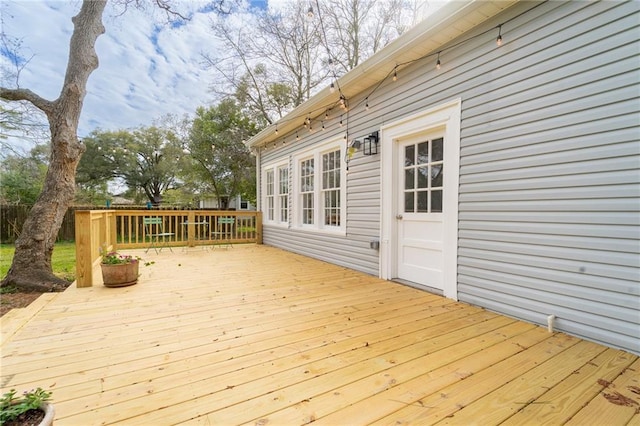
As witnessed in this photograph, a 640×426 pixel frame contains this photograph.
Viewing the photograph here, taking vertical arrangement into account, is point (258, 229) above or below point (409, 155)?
below

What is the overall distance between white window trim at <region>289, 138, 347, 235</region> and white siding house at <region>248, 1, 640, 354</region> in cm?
43

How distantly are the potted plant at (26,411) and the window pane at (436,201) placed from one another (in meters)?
3.34

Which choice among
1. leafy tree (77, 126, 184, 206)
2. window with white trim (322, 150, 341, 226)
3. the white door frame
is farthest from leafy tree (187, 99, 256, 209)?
the white door frame

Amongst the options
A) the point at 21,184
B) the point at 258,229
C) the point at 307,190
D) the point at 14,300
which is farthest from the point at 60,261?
the point at 21,184

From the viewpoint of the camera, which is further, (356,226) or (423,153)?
(356,226)

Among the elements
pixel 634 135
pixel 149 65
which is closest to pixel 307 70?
pixel 149 65

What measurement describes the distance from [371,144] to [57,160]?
516 centimetres

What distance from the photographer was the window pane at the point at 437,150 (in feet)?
10.8

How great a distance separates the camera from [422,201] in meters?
3.53

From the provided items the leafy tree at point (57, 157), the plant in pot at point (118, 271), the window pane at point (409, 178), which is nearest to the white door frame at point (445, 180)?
the window pane at point (409, 178)

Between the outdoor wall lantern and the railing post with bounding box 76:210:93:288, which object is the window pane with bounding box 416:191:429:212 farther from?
the railing post with bounding box 76:210:93:288

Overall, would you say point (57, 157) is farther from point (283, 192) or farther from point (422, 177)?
point (422, 177)

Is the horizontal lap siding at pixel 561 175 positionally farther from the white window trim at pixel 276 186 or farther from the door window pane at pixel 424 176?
the white window trim at pixel 276 186

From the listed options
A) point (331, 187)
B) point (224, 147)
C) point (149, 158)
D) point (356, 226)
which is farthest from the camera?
point (149, 158)
